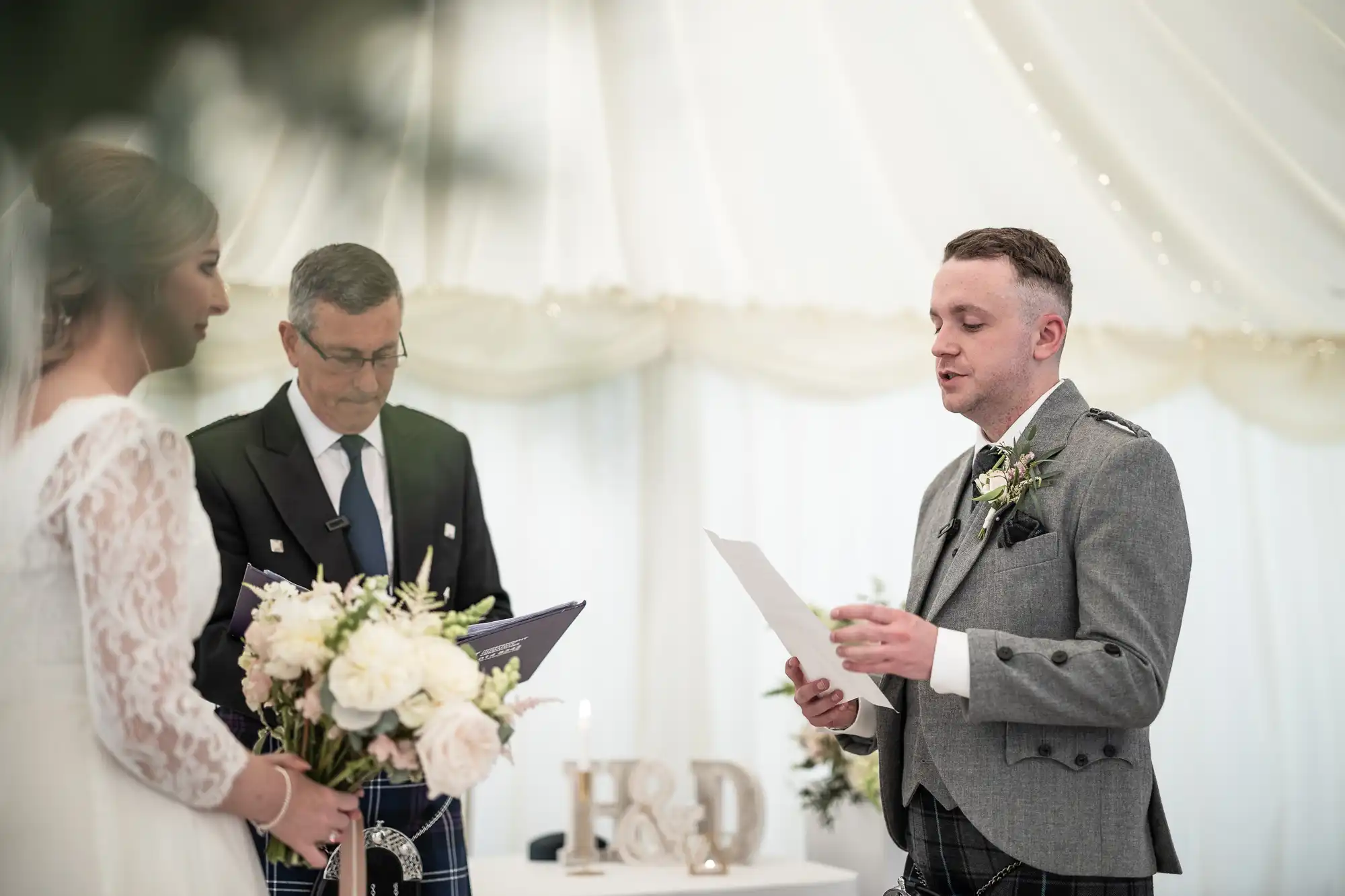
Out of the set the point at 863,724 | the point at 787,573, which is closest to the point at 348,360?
the point at 863,724

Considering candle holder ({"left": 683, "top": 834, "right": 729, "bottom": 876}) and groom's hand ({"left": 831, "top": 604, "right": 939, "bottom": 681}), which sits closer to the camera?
groom's hand ({"left": 831, "top": 604, "right": 939, "bottom": 681})

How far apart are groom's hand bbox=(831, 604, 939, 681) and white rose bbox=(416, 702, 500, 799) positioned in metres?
0.49

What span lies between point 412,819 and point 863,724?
80 cm

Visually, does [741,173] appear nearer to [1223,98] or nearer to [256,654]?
[1223,98]

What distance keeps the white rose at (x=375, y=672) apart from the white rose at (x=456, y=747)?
0.20 ft

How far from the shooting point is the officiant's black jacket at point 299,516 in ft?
7.38

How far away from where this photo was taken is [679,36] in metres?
3.89

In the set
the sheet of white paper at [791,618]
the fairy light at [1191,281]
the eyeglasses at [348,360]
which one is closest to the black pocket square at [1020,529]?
the sheet of white paper at [791,618]

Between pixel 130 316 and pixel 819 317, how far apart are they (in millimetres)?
2885

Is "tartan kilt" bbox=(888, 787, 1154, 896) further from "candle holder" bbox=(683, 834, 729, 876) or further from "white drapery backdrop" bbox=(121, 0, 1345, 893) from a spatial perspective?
"white drapery backdrop" bbox=(121, 0, 1345, 893)

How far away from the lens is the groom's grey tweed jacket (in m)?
1.68

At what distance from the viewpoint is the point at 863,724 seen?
6.90ft

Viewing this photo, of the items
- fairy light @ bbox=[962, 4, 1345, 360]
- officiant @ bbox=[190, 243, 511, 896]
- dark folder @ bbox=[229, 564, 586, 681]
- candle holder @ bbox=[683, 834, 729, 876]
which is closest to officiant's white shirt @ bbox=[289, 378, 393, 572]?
officiant @ bbox=[190, 243, 511, 896]

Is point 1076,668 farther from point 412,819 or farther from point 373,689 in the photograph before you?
point 412,819
